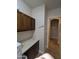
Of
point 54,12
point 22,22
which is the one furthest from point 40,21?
point 22,22

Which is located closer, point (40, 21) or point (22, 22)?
point (22, 22)

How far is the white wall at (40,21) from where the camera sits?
4.70 meters

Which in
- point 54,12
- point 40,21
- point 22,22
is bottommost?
point 22,22

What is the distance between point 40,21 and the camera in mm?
4797

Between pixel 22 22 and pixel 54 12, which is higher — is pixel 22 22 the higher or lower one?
the lower one

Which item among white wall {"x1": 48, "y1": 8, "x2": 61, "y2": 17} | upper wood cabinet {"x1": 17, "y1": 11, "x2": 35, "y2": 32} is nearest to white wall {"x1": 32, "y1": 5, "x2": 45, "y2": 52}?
white wall {"x1": 48, "y1": 8, "x2": 61, "y2": 17}

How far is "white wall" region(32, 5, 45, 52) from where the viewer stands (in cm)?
470

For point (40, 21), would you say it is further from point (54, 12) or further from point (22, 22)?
point (22, 22)
